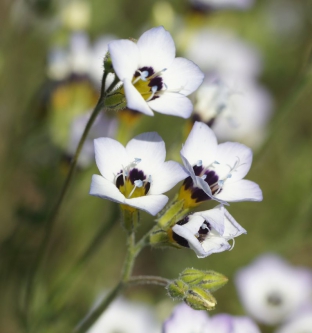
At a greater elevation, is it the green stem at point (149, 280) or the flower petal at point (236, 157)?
the flower petal at point (236, 157)

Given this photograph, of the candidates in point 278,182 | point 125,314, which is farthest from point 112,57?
point 278,182

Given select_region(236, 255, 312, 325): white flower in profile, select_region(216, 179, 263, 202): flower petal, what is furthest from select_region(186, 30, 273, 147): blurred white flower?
select_region(216, 179, 263, 202): flower petal

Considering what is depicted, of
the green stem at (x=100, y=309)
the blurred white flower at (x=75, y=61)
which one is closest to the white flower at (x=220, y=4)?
the blurred white flower at (x=75, y=61)

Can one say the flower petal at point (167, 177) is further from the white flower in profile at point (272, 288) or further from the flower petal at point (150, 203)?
the white flower in profile at point (272, 288)

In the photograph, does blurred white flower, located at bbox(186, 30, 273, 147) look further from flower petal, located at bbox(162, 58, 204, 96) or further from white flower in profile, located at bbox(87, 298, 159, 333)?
flower petal, located at bbox(162, 58, 204, 96)

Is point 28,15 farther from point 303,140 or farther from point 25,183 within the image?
point 303,140

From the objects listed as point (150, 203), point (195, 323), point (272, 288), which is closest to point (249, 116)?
point (272, 288)
